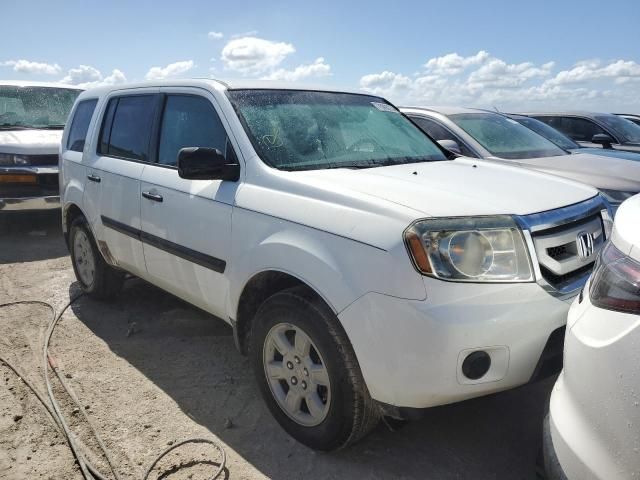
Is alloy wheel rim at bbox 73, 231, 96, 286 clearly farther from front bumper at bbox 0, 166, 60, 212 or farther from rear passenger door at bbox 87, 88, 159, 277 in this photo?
front bumper at bbox 0, 166, 60, 212

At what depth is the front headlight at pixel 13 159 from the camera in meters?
7.09

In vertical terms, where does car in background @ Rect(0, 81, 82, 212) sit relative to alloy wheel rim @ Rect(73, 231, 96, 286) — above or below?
above

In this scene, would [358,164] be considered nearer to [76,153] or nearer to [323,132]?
[323,132]

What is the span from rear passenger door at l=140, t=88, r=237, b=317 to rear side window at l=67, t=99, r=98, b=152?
131 cm

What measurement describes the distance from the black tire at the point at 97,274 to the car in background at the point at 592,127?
286 inches

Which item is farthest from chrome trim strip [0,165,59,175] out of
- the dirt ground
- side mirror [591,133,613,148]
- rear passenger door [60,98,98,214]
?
side mirror [591,133,613,148]

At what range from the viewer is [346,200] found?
2.46 meters

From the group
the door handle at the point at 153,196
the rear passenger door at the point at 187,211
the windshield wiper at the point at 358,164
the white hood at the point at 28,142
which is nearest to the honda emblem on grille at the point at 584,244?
the windshield wiper at the point at 358,164

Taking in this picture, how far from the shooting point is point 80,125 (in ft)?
16.0

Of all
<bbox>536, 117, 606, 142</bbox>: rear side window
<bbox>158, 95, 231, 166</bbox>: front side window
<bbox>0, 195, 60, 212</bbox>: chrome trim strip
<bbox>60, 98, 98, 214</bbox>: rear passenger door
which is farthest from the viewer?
<bbox>536, 117, 606, 142</bbox>: rear side window

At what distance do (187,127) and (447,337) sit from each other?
2205 millimetres

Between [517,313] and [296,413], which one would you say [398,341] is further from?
[296,413]

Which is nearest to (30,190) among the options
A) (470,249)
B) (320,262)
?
(320,262)

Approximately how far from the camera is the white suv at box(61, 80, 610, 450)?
2180 millimetres
